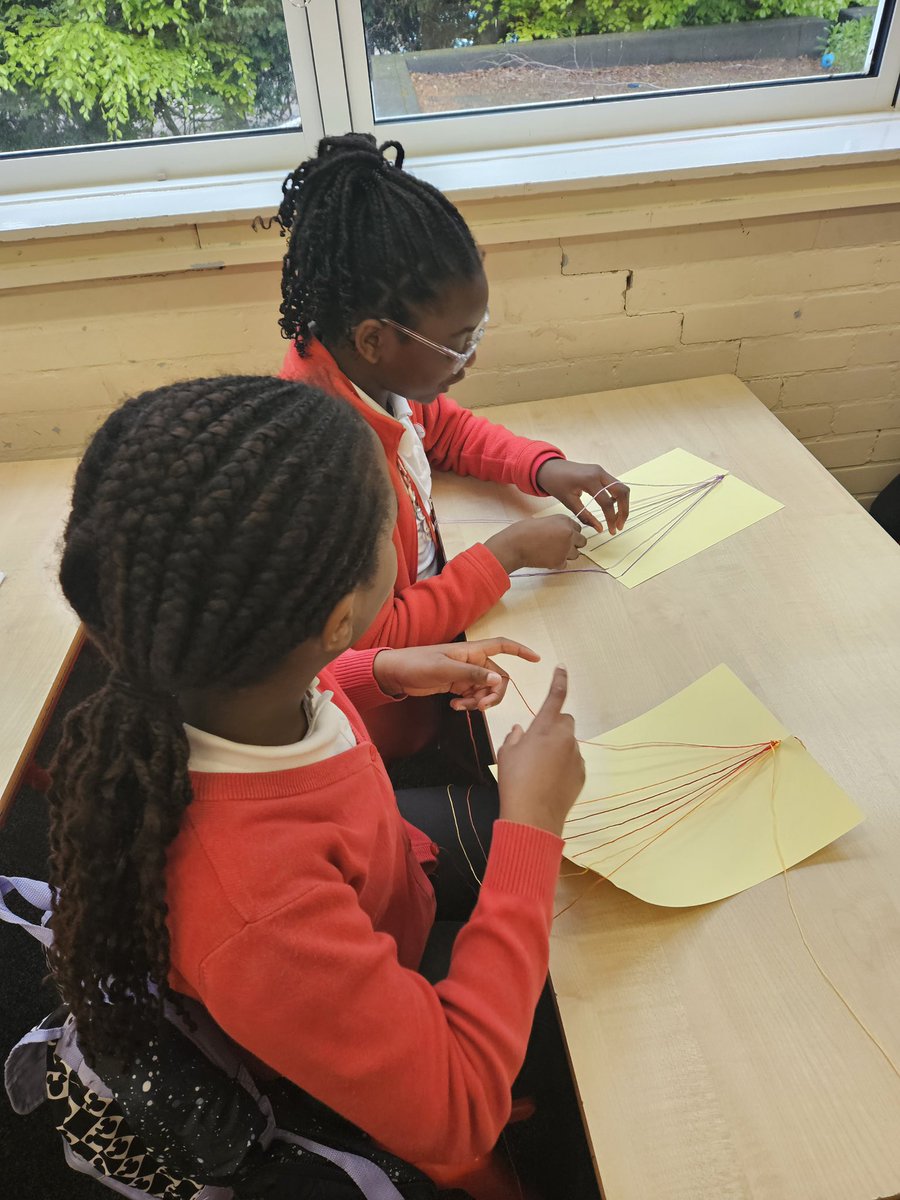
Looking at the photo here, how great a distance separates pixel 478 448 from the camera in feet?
4.45

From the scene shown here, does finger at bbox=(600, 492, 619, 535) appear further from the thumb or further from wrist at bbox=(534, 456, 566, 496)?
the thumb

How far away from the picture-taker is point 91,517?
55 cm

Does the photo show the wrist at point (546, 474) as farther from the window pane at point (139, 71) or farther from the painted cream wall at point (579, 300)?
the window pane at point (139, 71)

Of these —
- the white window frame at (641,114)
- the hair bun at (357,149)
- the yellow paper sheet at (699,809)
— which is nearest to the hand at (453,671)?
the yellow paper sheet at (699,809)

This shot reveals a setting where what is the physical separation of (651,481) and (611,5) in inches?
36.5

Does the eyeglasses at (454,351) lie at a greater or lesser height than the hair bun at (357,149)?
lesser

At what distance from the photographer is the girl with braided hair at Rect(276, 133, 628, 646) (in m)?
1.02

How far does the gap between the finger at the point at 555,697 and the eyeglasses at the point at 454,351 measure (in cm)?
48

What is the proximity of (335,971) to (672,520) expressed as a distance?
0.84m

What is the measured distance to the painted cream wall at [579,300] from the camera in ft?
4.75

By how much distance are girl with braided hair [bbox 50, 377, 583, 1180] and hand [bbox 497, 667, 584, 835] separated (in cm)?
15

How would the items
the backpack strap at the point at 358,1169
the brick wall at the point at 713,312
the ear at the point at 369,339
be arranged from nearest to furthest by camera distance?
the backpack strap at the point at 358,1169
the ear at the point at 369,339
the brick wall at the point at 713,312

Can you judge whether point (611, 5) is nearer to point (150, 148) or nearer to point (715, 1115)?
point (150, 148)

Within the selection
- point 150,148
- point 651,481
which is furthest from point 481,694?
point 150,148
